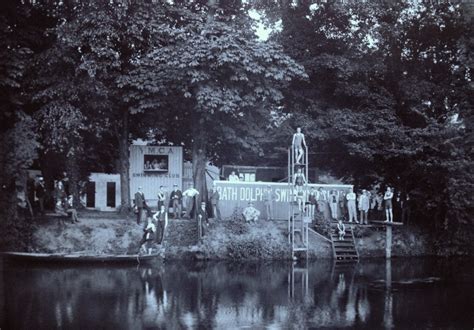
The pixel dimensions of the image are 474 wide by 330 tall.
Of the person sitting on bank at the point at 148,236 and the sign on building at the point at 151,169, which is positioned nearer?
the person sitting on bank at the point at 148,236

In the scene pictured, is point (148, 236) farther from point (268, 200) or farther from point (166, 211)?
point (268, 200)

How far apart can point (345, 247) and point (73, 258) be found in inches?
581

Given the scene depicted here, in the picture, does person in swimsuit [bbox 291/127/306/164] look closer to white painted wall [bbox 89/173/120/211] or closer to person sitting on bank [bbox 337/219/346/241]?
person sitting on bank [bbox 337/219/346/241]

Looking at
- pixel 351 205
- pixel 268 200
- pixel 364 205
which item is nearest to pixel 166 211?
pixel 268 200

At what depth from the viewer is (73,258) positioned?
26688 millimetres

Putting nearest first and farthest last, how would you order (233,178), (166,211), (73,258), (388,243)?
(73,258)
(166,211)
(388,243)
(233,178)

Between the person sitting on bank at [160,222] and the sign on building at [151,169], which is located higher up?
the sign on building at [151,169]

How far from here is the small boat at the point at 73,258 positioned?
26.5 m

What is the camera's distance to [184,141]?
3697cm

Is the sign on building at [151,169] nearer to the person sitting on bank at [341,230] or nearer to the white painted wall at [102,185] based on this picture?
the white painted wall at [102,185]

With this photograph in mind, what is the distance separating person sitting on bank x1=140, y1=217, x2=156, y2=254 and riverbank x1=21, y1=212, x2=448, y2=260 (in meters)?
0.80

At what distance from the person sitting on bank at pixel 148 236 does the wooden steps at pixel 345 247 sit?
10061mm

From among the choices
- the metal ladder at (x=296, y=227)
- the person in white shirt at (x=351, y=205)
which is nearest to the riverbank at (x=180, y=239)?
the metal ladder at (x=296, y=227)

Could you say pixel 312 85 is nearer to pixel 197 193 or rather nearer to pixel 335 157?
pixel 335 157
